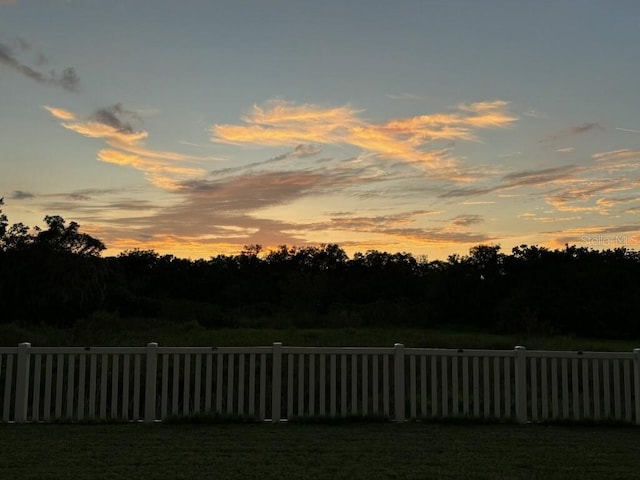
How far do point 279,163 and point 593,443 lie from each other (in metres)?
12.5

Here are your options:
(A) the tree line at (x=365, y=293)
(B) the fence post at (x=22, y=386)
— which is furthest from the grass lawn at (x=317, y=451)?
(A) the tree line at (x=365, y=293)

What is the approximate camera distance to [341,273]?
60.2 m

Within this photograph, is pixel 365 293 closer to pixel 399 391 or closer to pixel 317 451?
pixel 399 391

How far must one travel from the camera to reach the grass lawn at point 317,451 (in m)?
4.96

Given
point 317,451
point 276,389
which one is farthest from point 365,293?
point 317,451

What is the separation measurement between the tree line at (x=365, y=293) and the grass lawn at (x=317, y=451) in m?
19.0

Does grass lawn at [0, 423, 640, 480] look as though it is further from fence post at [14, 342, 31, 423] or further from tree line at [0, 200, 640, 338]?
tree line at [0, 200, 640, 338]

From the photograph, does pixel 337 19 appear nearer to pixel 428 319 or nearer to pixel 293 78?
pixel 293 78

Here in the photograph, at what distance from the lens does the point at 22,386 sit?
7480 mm

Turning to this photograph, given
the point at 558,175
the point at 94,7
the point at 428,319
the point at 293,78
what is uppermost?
the point at 94,7

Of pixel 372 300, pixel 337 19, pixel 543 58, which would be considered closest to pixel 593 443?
pixel 543 58

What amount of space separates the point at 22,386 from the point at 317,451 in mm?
4059

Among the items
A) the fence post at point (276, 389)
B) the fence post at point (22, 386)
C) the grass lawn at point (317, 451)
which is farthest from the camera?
the fence post at point (276, 389)

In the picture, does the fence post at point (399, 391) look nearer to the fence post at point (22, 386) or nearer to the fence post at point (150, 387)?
the fence post at point (150, 387)
